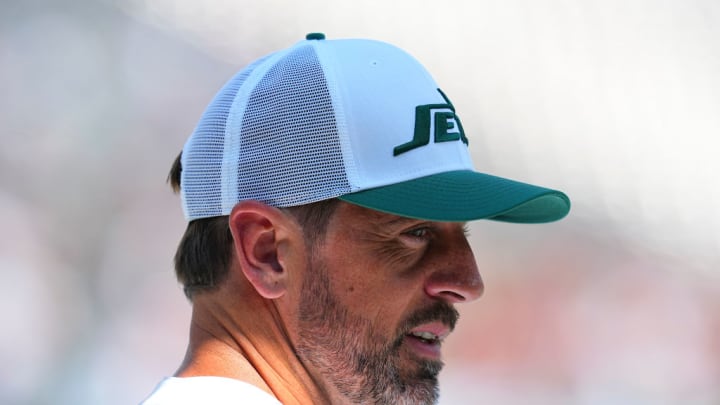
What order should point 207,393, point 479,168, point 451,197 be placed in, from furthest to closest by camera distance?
1. point 479,168
2. point 451,197
3. point 207,393

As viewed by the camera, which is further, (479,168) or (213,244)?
(479,168)

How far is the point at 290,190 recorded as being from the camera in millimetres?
1182

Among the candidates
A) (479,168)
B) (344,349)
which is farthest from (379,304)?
(479,168)

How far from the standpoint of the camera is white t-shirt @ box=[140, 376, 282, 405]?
1.07 meters

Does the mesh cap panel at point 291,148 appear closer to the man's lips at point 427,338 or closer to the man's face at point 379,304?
the man's face at point 379,304

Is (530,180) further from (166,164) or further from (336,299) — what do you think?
(336,299)

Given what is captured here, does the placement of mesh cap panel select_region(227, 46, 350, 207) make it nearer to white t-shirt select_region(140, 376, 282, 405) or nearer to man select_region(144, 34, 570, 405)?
man select_region(144, 34, 570, 405)

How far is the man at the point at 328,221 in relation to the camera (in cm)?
118

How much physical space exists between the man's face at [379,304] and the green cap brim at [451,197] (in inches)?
3.0

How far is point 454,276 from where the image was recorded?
50.4 inches

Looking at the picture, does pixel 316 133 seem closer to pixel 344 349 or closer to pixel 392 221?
pixel 392 221

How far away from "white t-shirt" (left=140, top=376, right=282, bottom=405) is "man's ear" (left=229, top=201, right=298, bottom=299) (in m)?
0.14

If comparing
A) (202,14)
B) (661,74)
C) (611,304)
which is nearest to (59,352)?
(202,14)

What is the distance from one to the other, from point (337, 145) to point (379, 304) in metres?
0.23
